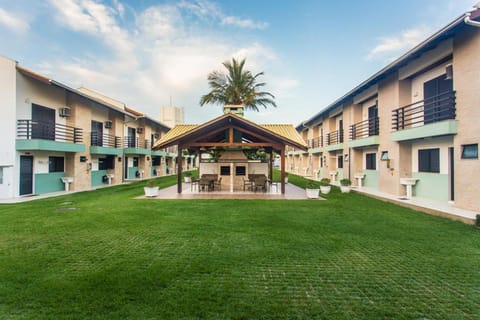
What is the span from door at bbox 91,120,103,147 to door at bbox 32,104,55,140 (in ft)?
10.9

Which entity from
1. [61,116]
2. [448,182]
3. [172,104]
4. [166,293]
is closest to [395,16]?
[448,182]

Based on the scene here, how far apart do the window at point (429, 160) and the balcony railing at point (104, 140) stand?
2155cm

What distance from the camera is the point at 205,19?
16984mm

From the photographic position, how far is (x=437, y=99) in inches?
424

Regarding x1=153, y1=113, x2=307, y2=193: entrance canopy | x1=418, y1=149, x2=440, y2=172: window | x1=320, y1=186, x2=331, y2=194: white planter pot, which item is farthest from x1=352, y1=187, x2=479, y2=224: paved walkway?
x1=153, y1=113, x2=307, y2=193: entrance canopy

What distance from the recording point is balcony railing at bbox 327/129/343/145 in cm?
2111

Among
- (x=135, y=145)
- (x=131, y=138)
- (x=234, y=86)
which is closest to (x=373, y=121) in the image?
(x=234, y=86)

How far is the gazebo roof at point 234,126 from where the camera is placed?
506 inches

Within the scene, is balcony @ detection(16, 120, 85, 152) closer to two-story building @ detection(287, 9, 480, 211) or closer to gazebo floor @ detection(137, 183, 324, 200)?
gazebo floor @ detection(137, 183, 324, 200)

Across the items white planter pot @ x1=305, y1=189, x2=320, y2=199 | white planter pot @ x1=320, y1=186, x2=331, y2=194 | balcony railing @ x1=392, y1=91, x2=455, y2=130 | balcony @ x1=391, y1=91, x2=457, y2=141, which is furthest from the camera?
white planter pot @ x1=320, y1=186, x2=331, y2=194

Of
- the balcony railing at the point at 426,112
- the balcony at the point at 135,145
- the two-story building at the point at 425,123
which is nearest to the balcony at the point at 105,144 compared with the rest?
the balcony at the point at 135,145

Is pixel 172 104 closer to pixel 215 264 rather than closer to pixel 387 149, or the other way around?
pixel 387 149

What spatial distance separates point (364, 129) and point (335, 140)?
5.17 m

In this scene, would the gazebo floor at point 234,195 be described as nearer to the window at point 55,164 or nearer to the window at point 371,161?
the window at point 371,161
